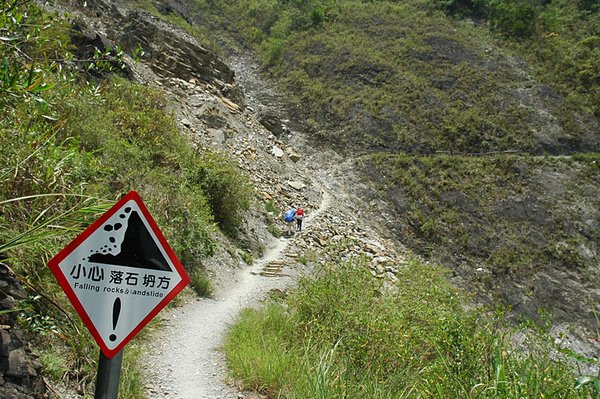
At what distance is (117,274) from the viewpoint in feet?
5.14

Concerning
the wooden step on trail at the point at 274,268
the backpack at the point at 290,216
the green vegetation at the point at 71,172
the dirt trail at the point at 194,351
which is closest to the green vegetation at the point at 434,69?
the backpack at the point at 290,216

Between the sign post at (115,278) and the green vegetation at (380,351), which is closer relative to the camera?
the sign post at (115,278)

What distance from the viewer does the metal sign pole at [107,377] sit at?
1518 mm

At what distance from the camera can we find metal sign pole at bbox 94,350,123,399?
4.98 ft

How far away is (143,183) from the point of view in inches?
317

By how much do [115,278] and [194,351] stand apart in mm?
3656

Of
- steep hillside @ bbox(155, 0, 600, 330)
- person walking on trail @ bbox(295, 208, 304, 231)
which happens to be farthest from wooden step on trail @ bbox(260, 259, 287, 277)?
steep hillside @ bbox(155, 0, 600, 330)

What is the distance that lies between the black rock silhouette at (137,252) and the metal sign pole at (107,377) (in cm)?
33

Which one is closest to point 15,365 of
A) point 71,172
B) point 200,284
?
point 71,172

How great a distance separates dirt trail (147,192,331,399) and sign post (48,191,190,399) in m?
2.60

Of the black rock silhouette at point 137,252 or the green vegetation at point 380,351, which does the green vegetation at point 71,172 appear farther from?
the green vegetation at point 380,351

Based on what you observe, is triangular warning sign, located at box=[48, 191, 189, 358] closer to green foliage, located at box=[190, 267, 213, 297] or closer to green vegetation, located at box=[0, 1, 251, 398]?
green vegetation, located at box=[0, 1, 251, 398]

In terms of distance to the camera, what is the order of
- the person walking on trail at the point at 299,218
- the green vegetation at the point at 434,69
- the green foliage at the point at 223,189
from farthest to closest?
the green vegetation at the point at 434,69, the person walking on trail at the point at 299,218, the green foliage at the point at 223,189

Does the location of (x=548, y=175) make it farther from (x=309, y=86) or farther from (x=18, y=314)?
(x=18, y=314)
